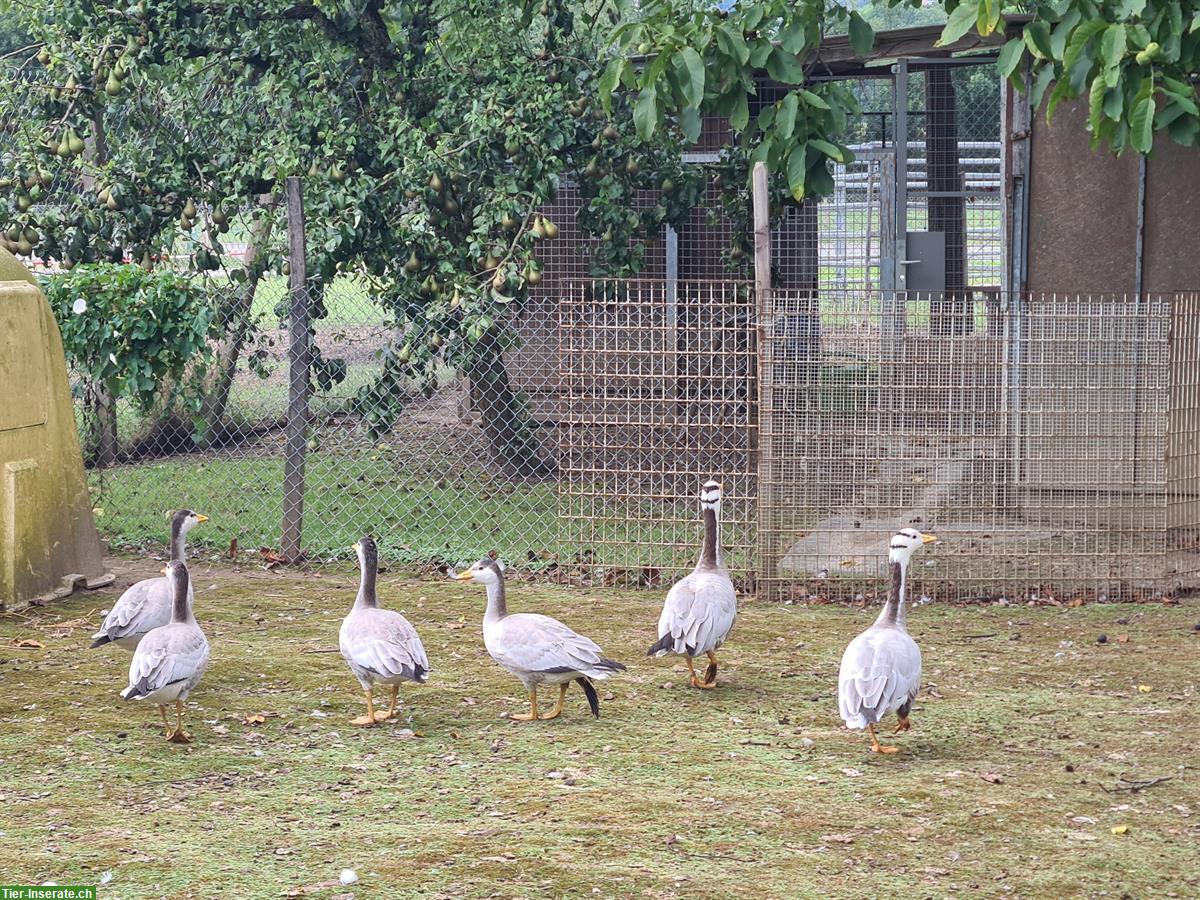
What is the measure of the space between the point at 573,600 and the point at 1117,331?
3692mm

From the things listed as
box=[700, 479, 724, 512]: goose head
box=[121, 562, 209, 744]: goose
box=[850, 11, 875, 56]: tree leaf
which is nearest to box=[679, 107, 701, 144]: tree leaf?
box=[850, 11, 875, 56]: tree leaf

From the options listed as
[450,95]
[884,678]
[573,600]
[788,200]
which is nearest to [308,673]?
[573,600]

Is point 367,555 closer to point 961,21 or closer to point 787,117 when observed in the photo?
point 787,117

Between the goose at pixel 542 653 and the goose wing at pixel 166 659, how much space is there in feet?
4.02

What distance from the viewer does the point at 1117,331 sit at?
815 cm

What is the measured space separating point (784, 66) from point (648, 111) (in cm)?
95

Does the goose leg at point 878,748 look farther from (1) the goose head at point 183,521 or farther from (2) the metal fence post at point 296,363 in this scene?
(2) the metal fence post at point 296,363

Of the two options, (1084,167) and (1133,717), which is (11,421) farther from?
(1084,167)

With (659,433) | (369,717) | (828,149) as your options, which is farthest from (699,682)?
(828,149)

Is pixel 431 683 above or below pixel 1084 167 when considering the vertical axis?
below

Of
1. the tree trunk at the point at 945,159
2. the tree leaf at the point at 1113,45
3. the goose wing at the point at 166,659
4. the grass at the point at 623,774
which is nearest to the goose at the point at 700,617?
the grass at the point at 623,774

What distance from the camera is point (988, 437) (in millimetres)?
8133

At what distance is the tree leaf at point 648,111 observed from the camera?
7.66 meters

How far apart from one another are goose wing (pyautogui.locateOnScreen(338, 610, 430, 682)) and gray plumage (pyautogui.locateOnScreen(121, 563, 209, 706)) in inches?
24.4
